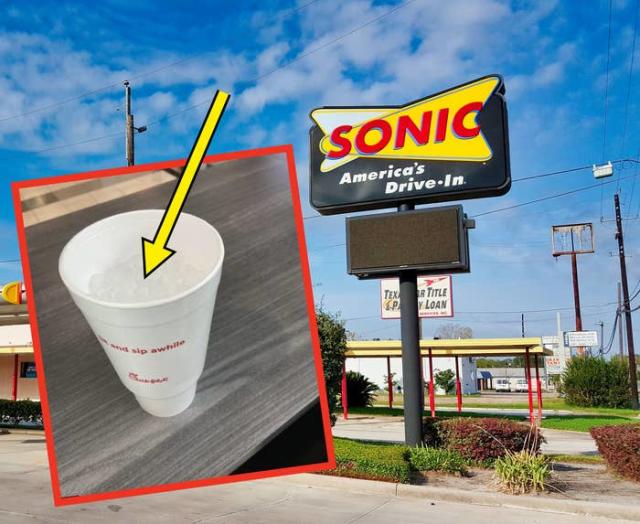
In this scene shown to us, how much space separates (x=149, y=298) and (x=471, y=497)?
6.26 meters

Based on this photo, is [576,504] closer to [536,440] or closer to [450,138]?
Answer: [536,440]

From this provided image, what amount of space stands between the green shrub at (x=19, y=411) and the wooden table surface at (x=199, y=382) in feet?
56.3

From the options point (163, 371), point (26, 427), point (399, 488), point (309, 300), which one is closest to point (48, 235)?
point (163, 371)

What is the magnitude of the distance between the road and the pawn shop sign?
4636mm

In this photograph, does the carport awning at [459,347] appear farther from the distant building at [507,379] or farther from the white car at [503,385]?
the white car at [503,385]

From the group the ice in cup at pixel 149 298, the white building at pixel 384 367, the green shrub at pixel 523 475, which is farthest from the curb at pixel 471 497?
the white building at pixel 384 367

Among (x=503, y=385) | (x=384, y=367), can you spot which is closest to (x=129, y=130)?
(x=384, y=367)

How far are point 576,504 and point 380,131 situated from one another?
6.16m

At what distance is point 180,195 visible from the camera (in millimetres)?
2361

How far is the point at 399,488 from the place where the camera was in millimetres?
7605

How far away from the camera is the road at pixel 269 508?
20.4ft

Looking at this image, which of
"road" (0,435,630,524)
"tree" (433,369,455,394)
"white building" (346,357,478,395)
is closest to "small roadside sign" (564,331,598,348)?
"white building" (346,357,478,395)

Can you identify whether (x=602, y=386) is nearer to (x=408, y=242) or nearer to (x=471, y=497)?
(x=408, y=242)

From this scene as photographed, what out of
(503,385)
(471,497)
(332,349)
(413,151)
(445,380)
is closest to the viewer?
(471,497)
